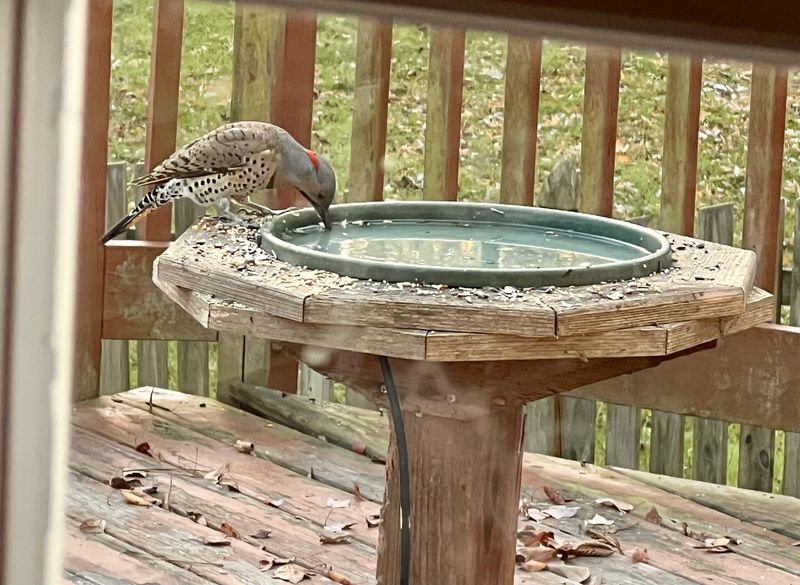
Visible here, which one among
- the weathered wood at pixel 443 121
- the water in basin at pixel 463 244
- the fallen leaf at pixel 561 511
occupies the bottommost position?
the fallen leaf at pixel 561 511

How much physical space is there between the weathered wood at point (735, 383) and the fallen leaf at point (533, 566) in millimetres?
469

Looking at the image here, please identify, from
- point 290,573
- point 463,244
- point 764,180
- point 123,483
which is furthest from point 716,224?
point 123,483

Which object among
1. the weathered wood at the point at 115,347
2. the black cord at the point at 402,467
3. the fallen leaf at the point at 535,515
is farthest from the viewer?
the weathered wood at the point at 115,347

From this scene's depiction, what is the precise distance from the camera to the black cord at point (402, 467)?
1192 mm

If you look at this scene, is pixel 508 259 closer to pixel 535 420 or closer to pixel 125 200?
pixel 535 420

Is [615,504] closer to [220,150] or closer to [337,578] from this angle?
[337,578]

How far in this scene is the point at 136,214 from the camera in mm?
1978

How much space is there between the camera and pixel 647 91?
1.93m

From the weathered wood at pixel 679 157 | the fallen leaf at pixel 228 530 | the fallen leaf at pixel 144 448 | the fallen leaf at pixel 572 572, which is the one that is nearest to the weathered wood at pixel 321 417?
the fallen leaf at pixel 144 448

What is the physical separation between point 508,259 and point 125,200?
1048mm

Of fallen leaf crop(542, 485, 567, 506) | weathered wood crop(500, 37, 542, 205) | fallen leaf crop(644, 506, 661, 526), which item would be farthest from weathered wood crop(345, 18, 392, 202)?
fallen leaf crop(644, 506, 661, 526)

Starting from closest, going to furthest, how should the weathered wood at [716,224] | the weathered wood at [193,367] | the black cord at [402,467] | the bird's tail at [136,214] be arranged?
the black cord at [402,467], the bird's tail at [136,214], the weathered wood at [716,224], the weathered wood at [193,367]

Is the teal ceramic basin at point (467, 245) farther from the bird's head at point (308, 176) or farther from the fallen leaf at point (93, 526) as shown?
the fallen leaf at point (93, 526)

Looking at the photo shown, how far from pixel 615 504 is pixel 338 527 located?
0.42 m
